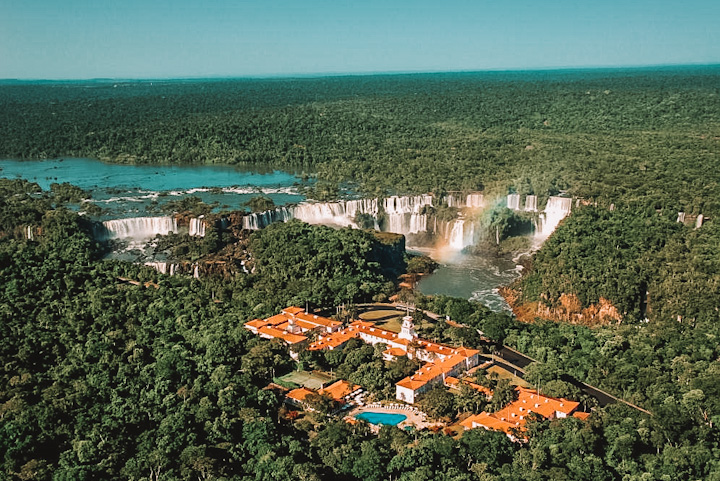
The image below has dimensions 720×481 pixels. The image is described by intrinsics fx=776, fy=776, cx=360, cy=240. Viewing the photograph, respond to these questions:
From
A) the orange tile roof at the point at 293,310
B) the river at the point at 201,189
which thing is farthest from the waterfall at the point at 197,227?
the orange tile roof at the point at 293,310

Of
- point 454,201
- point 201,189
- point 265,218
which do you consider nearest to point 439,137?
point 454,201

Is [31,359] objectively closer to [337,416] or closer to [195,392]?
[195,392]

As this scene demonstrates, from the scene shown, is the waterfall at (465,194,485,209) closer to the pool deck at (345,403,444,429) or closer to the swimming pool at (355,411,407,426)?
the pool deck at (345,403,444,429)

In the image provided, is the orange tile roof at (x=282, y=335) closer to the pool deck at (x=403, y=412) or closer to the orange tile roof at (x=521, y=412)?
the pool deck at (x=403, y=412)

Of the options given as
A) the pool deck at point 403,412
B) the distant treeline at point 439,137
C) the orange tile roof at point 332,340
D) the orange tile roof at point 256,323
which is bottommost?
the pool deck at point 403,412

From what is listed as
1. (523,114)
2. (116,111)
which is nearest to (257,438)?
(523,114)

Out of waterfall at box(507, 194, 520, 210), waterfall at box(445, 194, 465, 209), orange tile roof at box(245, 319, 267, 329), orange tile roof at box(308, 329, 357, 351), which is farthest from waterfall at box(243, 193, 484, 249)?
orange tile roof at box(308, 329, 357, 351)
